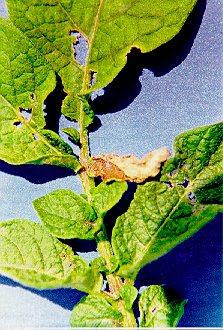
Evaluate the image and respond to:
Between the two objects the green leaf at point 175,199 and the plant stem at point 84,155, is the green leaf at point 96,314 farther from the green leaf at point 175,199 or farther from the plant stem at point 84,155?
the plant stem at point 84,155

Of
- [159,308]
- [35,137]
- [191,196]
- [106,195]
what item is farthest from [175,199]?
[35,137]

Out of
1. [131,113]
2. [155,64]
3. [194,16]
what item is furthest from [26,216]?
[194,16]

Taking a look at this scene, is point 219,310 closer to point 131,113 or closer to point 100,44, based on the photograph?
point 131,113

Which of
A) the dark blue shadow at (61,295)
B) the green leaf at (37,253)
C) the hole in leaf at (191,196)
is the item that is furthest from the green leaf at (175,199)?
the dark blue shadow at (61,295)

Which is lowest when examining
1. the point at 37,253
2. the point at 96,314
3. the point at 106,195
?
the point at 96,314

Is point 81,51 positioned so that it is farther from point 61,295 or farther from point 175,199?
point 61,295

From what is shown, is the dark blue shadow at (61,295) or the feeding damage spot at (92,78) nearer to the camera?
the feeding damage spot at (92,78)

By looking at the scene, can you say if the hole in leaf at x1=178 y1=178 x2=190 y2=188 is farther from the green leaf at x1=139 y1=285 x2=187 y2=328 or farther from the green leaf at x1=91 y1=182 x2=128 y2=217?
the green leaf at x1=139 y1=285 x2=187 y2=328

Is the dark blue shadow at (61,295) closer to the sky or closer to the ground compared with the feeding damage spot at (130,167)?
closer to the ground
